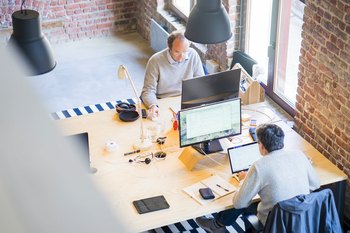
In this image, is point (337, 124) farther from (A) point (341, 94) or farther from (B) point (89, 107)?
(B) point (89, 107)

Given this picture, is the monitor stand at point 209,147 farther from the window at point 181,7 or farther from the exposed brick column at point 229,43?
the window at point 181,7

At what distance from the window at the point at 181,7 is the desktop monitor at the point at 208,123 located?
10.3 ft

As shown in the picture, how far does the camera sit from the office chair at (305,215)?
2176 mm

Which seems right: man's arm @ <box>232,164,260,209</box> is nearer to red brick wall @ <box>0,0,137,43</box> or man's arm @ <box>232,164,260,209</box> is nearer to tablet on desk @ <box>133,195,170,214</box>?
tablet on desk @ <box>133,195,170,214</box>

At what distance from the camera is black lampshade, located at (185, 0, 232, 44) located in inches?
106

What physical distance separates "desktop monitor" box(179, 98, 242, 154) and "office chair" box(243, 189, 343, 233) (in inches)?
29.3

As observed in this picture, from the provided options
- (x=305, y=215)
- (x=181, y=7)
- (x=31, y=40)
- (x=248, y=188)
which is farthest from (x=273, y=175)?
(x=181, y=7)

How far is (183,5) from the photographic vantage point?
5.88 meters

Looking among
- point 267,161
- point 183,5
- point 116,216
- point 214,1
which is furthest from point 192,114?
point 183,5

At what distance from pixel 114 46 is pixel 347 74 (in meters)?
4.70

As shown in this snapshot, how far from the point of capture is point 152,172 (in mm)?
2721

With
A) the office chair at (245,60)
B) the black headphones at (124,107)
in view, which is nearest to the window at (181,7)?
the office chair at (245,60)

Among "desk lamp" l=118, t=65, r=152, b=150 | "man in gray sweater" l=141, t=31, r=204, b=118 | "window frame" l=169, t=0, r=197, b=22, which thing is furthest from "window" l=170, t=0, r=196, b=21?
"desk lamp" l=118, t=65, r=152, b=150

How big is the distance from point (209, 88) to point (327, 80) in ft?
2.89
